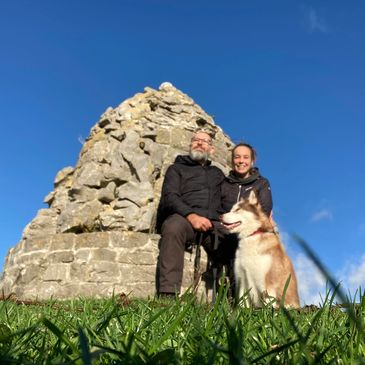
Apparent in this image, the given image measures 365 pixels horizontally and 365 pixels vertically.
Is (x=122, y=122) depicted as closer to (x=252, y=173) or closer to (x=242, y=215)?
(x=252, y=173)

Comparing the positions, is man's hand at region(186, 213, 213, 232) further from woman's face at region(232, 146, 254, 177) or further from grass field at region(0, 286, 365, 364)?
grass field at region(0, 286, 365, 364)

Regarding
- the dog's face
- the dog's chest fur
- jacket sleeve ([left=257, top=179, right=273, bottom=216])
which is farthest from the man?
the dog's chest fur

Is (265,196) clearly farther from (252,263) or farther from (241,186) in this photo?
(252,263)

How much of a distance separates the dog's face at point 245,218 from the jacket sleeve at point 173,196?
85 centimetres

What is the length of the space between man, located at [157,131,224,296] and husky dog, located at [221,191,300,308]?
839mm

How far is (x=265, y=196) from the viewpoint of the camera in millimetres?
7281

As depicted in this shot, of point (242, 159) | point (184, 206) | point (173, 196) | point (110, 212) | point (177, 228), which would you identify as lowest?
point (177, 228)

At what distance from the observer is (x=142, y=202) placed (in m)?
8.80

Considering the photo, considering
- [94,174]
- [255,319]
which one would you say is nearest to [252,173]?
[94,174]

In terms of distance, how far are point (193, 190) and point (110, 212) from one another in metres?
1.89

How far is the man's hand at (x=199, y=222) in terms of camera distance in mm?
6992

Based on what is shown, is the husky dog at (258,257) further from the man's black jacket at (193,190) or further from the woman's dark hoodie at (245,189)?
the man's black jacket at (193,190)

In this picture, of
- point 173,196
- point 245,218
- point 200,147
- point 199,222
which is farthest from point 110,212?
point 245,218

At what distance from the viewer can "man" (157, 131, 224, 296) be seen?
6945mm
